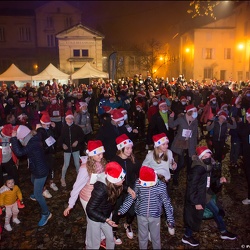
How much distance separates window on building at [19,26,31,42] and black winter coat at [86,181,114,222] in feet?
160

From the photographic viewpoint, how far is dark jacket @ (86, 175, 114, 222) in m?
3.96

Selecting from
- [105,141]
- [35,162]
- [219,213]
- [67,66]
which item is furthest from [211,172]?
[67,66]

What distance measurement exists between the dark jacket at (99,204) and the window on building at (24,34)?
4871 centimetres

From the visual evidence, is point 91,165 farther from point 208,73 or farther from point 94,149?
point 208,73

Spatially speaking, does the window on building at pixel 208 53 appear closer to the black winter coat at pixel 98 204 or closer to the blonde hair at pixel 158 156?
the blonde hair at pixel 158 156

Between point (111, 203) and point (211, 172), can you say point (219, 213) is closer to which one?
point (211, 172)

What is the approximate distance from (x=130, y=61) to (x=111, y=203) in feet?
143

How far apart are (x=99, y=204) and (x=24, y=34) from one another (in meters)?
48.9

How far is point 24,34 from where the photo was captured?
1848 inches

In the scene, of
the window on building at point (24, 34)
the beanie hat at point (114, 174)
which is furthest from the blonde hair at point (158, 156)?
the window on building at point (24, 34)

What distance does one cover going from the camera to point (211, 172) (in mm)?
5012

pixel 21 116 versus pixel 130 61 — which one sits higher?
pixel 130 61

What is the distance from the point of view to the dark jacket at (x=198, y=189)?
475cm

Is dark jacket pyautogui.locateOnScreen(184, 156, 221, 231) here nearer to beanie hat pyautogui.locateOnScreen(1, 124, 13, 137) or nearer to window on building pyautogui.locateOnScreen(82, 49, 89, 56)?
beanie hat pyautogui.locateOnScreen(1, 124, 13, 137)
